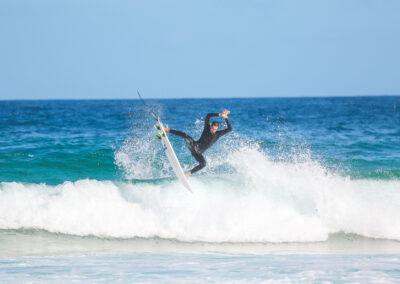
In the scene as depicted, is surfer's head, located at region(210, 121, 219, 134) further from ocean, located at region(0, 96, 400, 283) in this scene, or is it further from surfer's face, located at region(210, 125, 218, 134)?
ocean, located at region(0, 96, 400, 283)

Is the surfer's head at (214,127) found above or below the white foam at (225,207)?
above

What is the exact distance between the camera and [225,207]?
34.8 ft

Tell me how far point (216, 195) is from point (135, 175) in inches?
119

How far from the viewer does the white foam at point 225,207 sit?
31.9 ft

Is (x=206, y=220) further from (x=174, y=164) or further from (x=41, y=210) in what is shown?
(x=41, y=210)

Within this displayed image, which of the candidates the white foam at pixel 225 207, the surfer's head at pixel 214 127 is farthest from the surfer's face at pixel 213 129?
the white foam at pixel 225 207

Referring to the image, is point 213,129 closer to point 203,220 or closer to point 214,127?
point 214,127

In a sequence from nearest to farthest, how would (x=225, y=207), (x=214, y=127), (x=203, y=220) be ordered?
(x=214, y=127) < (x=203, y=220) < (x=225, y=207)

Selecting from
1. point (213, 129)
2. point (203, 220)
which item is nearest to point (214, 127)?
point (213, 129)

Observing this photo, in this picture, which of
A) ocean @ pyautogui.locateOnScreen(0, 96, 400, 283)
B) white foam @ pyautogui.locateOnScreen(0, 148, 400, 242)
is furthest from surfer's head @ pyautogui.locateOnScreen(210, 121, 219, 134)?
white foam @ pyautogui.locateOnScreen(0, 148, 400, 242)

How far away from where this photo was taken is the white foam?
9.71m

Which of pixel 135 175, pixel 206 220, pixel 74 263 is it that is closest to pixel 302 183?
pixel 206 220

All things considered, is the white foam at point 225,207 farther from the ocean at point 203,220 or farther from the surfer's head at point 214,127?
the surfer's head at point 214,127

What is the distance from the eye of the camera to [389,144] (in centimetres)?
1862
